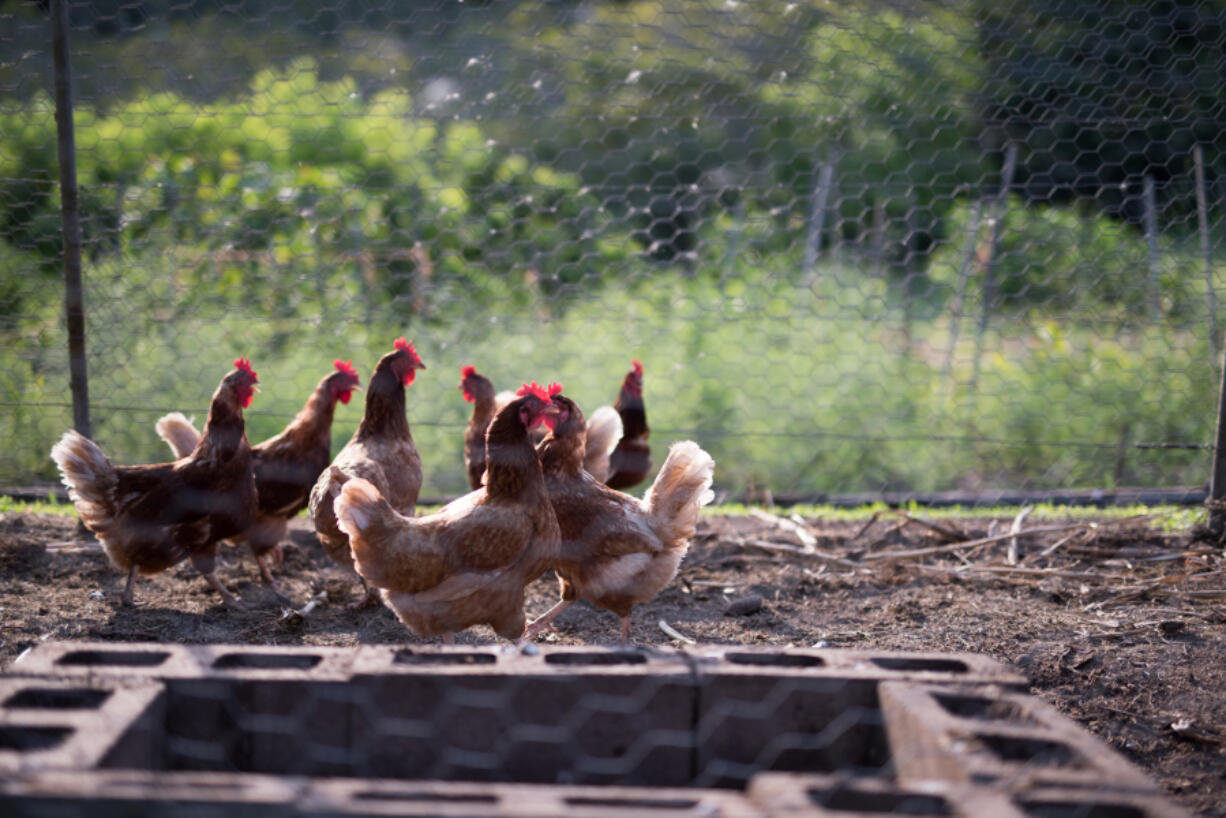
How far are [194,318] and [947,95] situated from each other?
488 centimetres

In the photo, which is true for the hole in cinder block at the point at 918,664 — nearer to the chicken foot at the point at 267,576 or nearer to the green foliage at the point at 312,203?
the chicken foot at the point at 267,576

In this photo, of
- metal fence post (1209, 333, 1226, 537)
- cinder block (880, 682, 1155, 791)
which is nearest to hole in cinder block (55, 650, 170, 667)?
cinder block (880, 682, 1155, 791)

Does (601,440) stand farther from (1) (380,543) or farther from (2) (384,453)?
(1) (380,543)

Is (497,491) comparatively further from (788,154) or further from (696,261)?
(788,154)

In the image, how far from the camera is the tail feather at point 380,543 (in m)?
2.57

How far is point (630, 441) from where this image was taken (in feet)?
13.7

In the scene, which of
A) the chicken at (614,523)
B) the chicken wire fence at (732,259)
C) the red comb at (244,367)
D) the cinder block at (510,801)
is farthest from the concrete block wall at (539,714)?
the chicken wire fence at (732,259)

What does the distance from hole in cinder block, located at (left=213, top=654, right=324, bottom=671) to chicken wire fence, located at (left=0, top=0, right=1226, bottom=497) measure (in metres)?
3.05

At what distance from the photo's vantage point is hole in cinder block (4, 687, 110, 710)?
4.80ft

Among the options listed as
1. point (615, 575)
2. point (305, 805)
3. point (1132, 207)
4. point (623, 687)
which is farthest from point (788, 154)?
point (305, 805)

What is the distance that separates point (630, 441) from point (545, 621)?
1.30 m

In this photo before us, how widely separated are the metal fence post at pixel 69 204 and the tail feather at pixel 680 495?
98.3 inches

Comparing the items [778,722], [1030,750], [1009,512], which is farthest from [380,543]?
[1009,512]

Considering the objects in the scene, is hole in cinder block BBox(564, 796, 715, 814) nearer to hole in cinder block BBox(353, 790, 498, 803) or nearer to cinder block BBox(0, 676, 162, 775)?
hole in cinder block BBox(353, 790, 498, 803)
